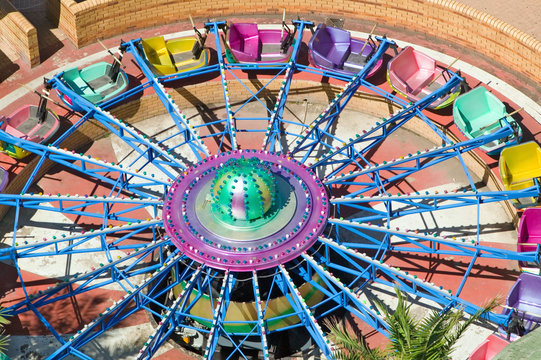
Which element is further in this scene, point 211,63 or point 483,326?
point 211,63

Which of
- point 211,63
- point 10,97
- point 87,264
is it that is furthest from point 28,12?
point 87,264

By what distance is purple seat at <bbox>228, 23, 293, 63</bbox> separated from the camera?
48875 millimetres

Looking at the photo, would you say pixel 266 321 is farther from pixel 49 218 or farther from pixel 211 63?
pixel 211 63

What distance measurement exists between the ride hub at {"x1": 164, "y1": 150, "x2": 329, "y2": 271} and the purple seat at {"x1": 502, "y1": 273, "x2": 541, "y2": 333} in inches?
371

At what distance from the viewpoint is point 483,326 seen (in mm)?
39969

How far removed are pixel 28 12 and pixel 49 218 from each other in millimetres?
16724

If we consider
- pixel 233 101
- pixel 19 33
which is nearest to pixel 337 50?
pixel 233 101

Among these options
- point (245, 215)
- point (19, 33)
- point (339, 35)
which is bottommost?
point (245, 215)

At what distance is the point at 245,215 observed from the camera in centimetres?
3756

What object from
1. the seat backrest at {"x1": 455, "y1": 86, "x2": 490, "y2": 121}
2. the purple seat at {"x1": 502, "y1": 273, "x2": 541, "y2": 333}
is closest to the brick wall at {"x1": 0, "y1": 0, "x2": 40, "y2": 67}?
the seat backrest at {"x1": 455, "y1": 86, "x2": 490, "y2": 121}

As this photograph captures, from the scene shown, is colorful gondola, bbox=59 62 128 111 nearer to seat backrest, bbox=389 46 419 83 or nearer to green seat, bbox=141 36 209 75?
green seat, bbox=141 36 209 75

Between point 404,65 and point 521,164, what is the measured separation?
9155 millimetres

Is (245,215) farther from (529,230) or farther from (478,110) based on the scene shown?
(478,110)

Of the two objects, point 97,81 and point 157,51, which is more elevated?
point 157,51
